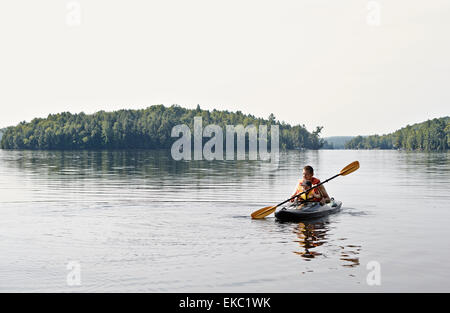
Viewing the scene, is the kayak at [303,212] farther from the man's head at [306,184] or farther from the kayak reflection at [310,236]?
the man's head at [306,184]

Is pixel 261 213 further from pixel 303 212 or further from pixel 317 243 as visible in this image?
pixel 317 243

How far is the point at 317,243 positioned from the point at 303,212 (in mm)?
4327

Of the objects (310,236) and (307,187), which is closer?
(310,236)

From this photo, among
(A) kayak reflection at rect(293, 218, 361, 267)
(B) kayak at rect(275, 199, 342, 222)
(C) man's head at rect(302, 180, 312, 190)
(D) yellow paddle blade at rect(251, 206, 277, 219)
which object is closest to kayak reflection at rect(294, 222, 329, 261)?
(A) kayak reflection at rect(293, 218, 361, 267)

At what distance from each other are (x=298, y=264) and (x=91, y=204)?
49.4 feet

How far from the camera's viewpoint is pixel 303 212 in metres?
20.7

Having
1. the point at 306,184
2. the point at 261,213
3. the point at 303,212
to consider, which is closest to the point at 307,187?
the point at 306,184

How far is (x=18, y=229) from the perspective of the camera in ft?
62.5

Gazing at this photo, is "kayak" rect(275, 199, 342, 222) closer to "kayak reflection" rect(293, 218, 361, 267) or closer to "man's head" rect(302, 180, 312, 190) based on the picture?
"kayak reflection" rect(293, 218, 361, 267)

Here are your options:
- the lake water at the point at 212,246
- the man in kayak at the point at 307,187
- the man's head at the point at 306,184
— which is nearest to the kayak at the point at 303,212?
the man in kayak at the point at 307,187
